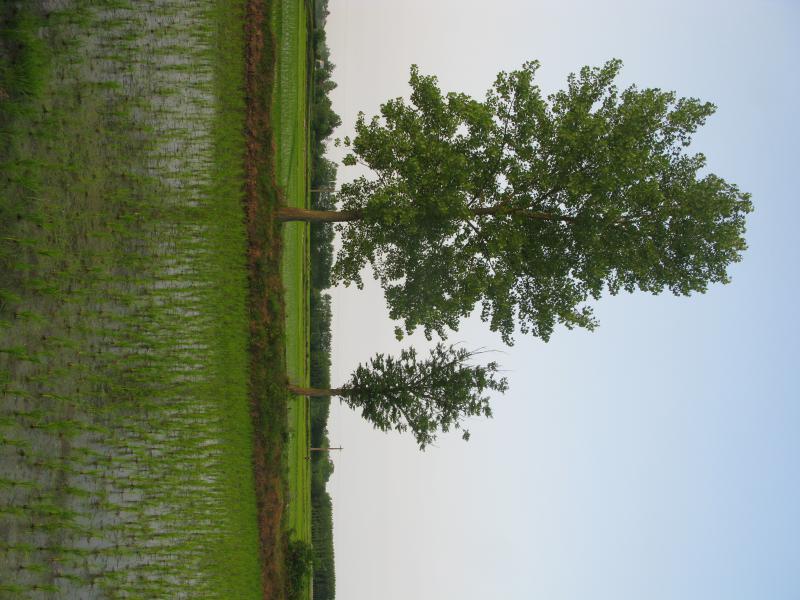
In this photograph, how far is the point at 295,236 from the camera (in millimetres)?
35125

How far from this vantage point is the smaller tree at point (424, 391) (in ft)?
83.9

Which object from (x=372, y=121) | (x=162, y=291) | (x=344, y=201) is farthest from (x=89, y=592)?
(x=372, y=121)

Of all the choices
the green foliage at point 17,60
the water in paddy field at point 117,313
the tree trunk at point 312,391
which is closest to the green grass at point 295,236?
the tree trunk at point 312,391

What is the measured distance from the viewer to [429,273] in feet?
80.0

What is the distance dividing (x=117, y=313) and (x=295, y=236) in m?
19.8

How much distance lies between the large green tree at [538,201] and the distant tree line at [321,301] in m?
16.3

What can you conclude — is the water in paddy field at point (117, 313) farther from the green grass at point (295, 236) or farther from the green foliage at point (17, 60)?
the green grass at point (295, 236)

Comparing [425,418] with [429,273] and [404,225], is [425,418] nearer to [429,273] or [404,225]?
[429,273]

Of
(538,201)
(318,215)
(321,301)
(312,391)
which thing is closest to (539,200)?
(538,201)

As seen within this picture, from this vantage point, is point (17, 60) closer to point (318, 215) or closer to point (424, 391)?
point (318, 215)

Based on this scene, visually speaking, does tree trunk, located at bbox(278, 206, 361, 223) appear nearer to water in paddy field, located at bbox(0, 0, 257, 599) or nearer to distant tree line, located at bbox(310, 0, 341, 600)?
water in paddy field, located at bbox(0, 0, 257, 599)

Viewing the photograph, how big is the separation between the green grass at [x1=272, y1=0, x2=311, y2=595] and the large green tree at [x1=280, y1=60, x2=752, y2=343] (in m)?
7.74

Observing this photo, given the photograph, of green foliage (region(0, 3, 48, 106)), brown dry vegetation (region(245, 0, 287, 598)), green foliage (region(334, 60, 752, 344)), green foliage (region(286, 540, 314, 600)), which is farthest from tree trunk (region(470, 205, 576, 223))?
green foliage (region(286, 540, 314, 600))

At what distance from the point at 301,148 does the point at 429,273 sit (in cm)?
1703
